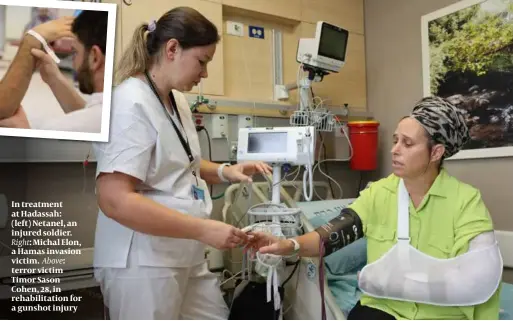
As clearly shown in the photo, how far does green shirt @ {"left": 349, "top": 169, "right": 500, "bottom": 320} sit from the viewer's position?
4.23 feet

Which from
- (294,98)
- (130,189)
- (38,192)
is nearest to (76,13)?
(130,189)

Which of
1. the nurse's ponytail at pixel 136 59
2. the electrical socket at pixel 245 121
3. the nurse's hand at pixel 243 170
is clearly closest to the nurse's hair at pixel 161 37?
the nurse's ponytail at pixel 136 59

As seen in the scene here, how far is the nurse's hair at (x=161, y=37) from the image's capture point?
1.22 meters

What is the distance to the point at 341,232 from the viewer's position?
1.44m

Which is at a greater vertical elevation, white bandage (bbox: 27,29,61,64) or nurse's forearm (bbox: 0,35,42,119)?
white bandage (bbox: 27,29,61,64)

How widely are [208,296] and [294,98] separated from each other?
5.28 ft

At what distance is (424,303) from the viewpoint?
131cm

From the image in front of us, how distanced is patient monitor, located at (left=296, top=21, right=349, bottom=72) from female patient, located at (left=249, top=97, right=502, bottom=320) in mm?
957

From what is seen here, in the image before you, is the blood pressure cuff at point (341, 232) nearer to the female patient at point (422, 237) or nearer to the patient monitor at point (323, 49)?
the female patient at point (422, 237)

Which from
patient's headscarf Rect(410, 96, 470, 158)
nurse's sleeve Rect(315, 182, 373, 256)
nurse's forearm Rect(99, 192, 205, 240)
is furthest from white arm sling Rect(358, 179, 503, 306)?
nurse's forearm Rect(99, 192, 205, 240)

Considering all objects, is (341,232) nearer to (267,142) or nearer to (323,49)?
(267,142)

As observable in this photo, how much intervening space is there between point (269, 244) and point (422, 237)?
53 cm

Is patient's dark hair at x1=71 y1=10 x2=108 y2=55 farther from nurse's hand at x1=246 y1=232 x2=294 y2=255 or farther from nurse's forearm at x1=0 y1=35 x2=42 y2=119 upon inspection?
nurse's hand at x1=246 y1=232 x2=294 y2=255

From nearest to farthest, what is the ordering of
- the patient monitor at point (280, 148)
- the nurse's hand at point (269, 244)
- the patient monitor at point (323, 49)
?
1. the nurse's hand at point (269, 244)
2. the patient monitor at point (280, 148)
3. the patient monitor at point (323, 49)
